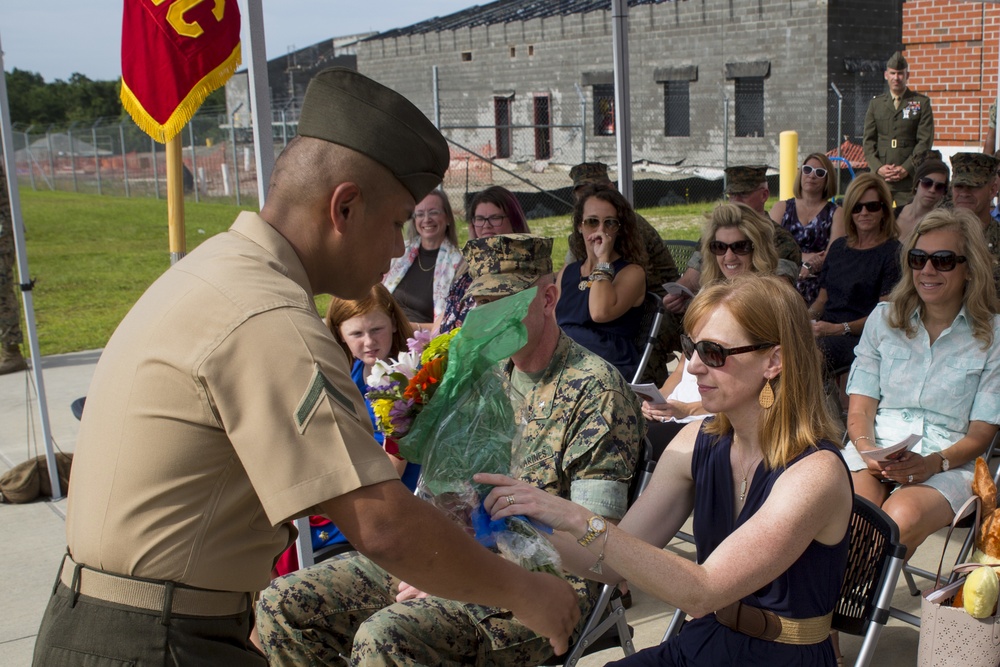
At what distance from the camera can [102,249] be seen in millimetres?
20609

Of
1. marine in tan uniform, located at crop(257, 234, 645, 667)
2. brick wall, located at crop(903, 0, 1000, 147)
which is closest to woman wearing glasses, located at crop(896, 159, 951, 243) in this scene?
marine in tan uniform, located at crop(257, 234, 645, 667)

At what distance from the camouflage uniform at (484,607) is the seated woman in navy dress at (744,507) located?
24cm

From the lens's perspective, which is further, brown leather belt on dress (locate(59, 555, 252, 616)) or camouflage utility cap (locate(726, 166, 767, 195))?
camouflage utility cap (locate(726, 166, 767, 195))

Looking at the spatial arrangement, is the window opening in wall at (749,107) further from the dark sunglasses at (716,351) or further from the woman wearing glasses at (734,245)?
the dark sunglasses at (716,351)

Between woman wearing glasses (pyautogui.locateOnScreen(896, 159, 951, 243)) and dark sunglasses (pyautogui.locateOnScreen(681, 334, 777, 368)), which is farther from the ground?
woman wearing glasses (pyautogui.locateOnScreen(896, 159, 951, 243))

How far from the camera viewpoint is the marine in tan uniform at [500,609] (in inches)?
99.7

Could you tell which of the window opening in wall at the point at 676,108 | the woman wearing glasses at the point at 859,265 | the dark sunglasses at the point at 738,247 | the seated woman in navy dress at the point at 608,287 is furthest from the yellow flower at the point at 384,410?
the window opening in wall at the point at 676,108

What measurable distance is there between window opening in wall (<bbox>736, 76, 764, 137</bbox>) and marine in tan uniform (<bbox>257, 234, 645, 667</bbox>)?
79.5 feet

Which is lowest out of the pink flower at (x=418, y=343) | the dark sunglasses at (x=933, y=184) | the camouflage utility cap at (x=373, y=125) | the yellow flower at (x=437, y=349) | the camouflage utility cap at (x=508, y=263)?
the pink flower at (x=418, y=343)

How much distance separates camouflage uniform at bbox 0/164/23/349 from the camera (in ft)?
27.1

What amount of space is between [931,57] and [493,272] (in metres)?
15.8

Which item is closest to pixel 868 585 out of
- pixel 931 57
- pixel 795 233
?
pixel 795 233

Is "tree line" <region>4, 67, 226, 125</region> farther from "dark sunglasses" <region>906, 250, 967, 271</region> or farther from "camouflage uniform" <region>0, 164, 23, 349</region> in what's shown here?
"dark sunglasses" <region>906, 250, 967, 271</region>

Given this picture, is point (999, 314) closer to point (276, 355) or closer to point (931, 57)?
point (276, 355)
